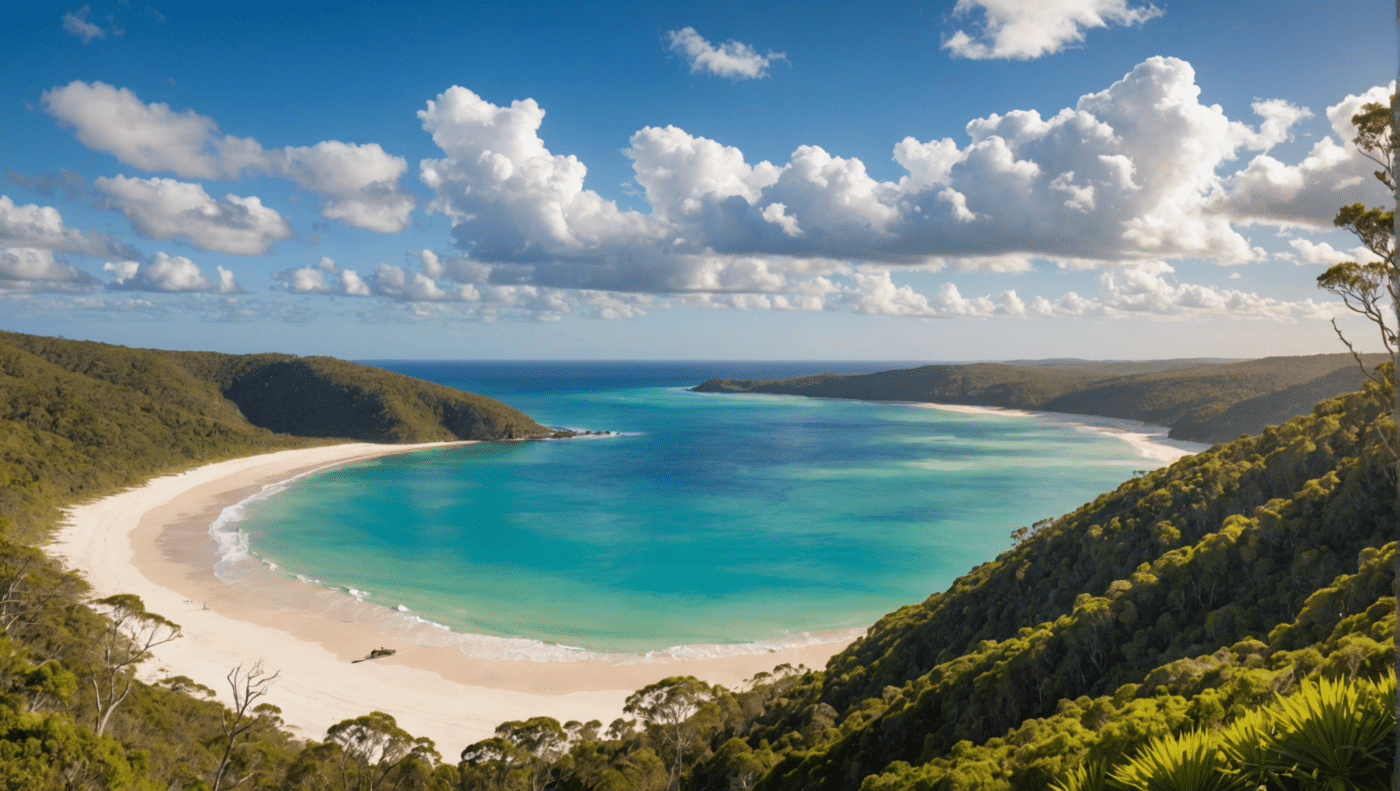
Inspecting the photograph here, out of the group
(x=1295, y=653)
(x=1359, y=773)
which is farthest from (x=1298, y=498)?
(x=1359, y=773)

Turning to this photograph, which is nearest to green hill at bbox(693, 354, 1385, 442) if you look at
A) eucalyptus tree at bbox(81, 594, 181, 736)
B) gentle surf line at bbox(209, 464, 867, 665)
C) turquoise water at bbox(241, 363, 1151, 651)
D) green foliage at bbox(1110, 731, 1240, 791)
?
turquoise water at bbox(241, 363, 1151, 651)

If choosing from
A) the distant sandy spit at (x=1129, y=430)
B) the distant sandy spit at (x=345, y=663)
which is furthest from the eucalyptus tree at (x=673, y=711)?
the distant sandy spit at (x=1129, y=430)

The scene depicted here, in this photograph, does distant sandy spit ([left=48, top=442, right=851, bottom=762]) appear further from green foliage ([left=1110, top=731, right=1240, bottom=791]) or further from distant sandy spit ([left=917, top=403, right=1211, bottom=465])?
distant sandy spit ([left=917, top=403, right=1211, bottom=465])

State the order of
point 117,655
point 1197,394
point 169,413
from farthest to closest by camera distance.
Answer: point 1197,394 < point 169,413 < point 117,655

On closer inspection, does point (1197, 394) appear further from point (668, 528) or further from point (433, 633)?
point (433, 633)

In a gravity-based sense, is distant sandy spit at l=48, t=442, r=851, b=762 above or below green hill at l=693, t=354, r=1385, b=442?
below

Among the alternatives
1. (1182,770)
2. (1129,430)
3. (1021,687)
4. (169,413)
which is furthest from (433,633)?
(1129,430)
